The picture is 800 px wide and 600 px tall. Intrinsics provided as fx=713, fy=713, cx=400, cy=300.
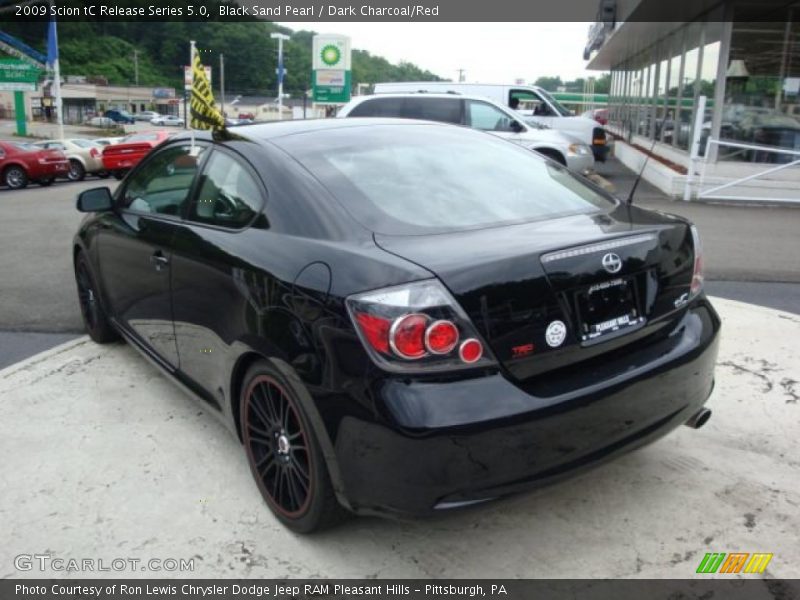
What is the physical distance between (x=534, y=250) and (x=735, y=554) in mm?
1368

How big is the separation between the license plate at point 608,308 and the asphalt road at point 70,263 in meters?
3.92

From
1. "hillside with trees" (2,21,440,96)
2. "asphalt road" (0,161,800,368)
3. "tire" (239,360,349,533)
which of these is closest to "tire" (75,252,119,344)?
"asphalt road" (0,161,800,368)

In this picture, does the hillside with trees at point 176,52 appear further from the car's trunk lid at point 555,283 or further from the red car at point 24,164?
the car's trunk lid at point 555,283

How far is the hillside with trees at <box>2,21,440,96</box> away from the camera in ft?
339

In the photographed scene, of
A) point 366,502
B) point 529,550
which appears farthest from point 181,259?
point 529,550

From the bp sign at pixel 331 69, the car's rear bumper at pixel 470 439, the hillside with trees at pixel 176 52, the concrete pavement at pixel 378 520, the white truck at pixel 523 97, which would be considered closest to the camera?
the car's rear bumper at pixel 470 439

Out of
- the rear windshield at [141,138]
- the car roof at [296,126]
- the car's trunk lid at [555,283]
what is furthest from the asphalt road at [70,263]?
the rear windshield at [141,138]

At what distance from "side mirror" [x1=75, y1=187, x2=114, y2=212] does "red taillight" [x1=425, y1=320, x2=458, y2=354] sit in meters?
2.93

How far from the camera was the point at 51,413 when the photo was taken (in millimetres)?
3879

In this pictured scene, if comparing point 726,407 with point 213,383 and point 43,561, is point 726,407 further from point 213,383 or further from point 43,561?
point 43,561

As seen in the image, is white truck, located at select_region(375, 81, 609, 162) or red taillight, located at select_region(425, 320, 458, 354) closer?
red taillight, located at select_region(425, 320, 458, 354)

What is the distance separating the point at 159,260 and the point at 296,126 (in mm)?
962

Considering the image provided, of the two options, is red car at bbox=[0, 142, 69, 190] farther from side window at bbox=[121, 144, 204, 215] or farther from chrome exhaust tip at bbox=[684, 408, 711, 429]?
chrome exhaust tip at bbox=[684, 408, 711, 429]

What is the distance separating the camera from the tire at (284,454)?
8.32ft
